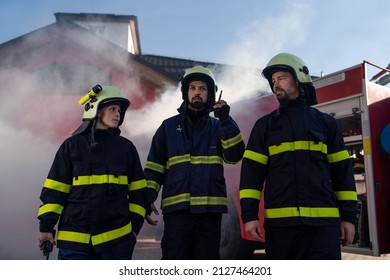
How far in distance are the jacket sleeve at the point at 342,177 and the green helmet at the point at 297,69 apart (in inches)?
9.9

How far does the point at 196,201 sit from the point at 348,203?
80cm

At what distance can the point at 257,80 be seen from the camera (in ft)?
14.0

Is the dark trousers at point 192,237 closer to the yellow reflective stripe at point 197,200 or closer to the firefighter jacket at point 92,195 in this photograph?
the yellow reflective stripe at point 197,200

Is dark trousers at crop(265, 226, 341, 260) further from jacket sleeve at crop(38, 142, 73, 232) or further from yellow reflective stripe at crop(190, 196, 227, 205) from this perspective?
jacket sleeve at crop(38, 142, 73, 232)

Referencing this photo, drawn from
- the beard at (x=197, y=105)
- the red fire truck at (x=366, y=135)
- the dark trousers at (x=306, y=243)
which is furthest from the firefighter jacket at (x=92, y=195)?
the red fire truck at (x=366, y=135)

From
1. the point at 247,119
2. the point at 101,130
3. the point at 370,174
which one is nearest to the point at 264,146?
the point at 101,130

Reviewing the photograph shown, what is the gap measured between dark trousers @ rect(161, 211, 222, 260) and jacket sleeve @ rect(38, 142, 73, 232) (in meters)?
0.63

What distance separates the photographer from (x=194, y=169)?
2.20 meters

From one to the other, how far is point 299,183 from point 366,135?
53.9 inches

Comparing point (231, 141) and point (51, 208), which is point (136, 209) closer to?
point (51, 208)

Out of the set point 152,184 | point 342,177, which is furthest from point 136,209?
point 342,177

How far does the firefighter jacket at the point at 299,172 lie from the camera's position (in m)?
1.88

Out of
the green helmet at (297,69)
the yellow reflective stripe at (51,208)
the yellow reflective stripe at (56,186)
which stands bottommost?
the yellow reflective stripe at (51,208)
